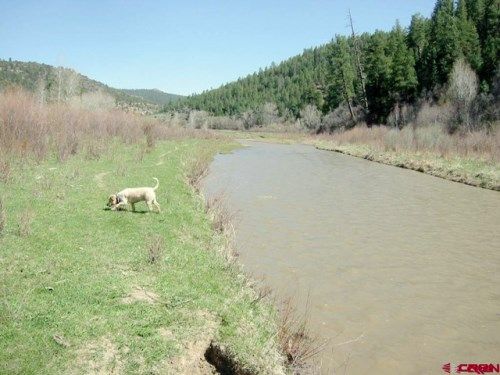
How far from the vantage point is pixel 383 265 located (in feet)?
35.9

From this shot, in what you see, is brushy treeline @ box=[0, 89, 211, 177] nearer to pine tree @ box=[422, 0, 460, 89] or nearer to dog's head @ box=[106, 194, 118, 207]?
dog's head @ box=[106, 194, 118, 207]

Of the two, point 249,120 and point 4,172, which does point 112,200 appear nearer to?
point 4,172

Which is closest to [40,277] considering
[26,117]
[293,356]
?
[293,356]

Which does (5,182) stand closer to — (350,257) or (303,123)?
(350,257)

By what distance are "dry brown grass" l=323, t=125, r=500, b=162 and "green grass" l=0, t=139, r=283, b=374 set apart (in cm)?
2398

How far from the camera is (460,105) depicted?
40156 mm

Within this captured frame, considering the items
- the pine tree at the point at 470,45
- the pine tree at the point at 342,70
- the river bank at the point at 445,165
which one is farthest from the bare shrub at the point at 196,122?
the pine tree at the point at 470,45

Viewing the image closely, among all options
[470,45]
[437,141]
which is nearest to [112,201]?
[437,141]

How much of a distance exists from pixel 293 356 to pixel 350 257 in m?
5.51

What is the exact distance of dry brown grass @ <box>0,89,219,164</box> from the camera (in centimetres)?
1764

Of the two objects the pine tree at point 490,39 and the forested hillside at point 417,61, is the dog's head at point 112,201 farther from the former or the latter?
the pine tree at point 490,39


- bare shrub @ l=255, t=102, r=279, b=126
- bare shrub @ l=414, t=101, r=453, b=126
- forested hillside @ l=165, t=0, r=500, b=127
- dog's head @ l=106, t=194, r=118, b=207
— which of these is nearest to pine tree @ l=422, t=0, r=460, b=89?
forested hillside @ l=165, t=0, r=500, b=127

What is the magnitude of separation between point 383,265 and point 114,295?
698 cm

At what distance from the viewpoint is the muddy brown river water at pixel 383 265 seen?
7223 millimetres
